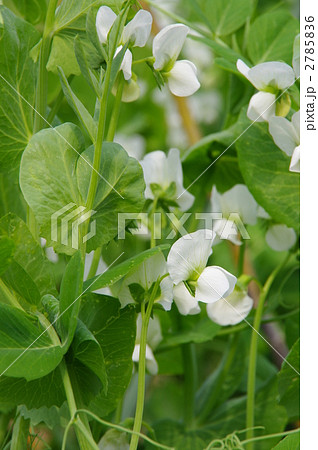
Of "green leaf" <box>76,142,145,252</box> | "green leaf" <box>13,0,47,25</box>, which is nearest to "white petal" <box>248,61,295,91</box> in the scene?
"green leaf" <box>76,142,145,252</box>

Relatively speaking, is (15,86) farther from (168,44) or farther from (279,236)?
(279,236)

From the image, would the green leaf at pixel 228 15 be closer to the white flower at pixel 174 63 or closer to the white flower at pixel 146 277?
the white flower at pixel 174 63

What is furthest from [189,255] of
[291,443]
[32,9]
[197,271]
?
[32,9]

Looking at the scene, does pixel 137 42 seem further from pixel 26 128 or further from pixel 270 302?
pixel 270 302

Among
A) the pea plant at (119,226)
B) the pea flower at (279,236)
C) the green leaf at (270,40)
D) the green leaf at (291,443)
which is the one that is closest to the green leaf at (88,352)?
the pea plant at (119,226)

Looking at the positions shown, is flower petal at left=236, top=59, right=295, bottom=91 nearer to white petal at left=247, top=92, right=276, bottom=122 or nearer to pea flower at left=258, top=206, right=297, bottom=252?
white petal at left=247, top=92, right=276, bottom=122
